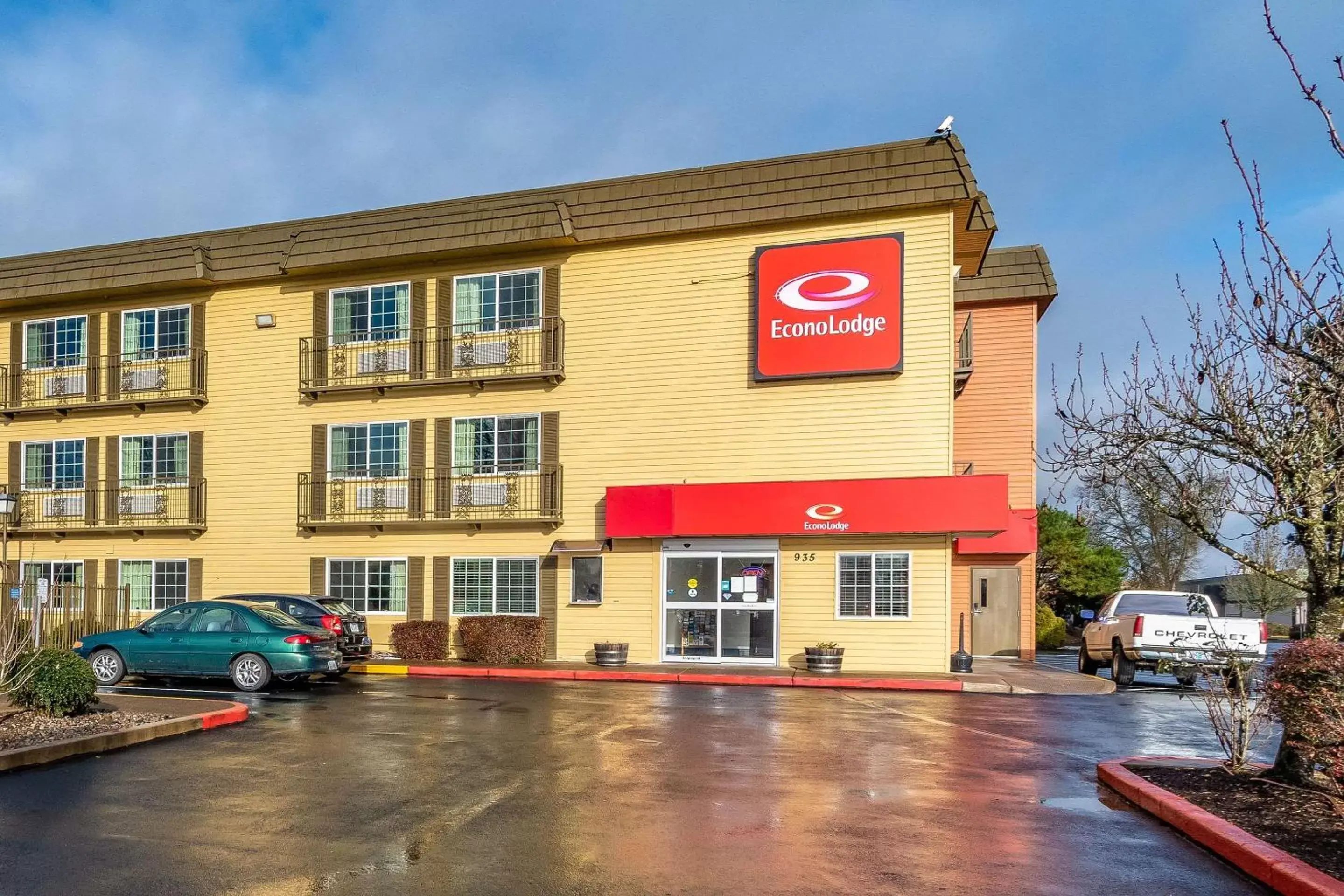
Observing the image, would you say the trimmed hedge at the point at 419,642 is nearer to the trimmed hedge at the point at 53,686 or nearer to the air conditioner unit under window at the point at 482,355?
the air conditioner unit under window at the point at 482,355

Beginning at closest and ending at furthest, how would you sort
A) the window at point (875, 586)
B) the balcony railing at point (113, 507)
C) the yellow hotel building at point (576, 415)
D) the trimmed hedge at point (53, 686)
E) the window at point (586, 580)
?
the trimmed hedge at point (53, 686) → the window at point (875, 586) → the yellow hotel building at point (576, 415) → the window at point (586, 580) → the balcony railing at point (113, 507)

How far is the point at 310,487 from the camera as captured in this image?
2495 centimetres

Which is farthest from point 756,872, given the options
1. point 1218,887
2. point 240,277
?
point 240,277

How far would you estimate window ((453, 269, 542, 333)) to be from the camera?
23812 millimetres

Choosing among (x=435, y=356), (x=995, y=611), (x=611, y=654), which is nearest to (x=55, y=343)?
(x=435, y=356)

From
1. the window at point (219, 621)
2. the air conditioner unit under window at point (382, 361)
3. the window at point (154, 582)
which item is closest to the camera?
the window at point (219, 621)

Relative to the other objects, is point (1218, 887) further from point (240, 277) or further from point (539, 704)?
point (240, 277)

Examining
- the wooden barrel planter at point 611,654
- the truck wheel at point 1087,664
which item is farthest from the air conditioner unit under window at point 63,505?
the truck wheel at point 1087,664

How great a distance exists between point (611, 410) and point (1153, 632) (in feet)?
37.0

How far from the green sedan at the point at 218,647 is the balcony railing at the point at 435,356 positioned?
7490 mm

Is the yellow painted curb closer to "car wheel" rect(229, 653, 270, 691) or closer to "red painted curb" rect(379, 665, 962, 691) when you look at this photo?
"red painted curb" rect(379, 665, 962, 691)

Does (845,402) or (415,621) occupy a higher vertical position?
(845,402)

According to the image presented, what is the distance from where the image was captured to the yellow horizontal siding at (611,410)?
21.2 m

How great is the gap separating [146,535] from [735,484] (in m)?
15.2
